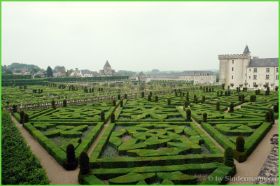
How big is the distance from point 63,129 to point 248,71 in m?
56.1

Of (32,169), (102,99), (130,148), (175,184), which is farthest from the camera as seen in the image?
(102,99)

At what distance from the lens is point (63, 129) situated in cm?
2092

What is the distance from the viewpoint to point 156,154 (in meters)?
14.6

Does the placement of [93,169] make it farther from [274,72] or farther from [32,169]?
[274,72]

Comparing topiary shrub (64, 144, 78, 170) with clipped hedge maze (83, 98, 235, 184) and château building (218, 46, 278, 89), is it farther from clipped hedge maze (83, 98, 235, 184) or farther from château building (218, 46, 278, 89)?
château building (218, 46, 278, 89)

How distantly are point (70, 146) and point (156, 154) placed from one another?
16.5ft

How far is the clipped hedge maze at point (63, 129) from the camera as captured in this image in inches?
637

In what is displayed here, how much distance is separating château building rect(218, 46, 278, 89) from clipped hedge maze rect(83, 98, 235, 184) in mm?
48979

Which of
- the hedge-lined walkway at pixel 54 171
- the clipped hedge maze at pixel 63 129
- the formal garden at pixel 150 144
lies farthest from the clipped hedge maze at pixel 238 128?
the hedge-lined walkway at pixel 54 171

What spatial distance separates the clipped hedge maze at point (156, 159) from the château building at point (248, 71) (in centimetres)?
4898

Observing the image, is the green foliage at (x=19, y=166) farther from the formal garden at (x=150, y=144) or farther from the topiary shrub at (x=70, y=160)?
the formal garden at (x=150, y=144)

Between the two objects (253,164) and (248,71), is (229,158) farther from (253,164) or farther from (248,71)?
(248,71)

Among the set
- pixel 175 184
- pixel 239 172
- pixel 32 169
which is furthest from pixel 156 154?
pixel 32 169

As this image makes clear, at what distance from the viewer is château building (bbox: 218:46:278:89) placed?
6022 cm
